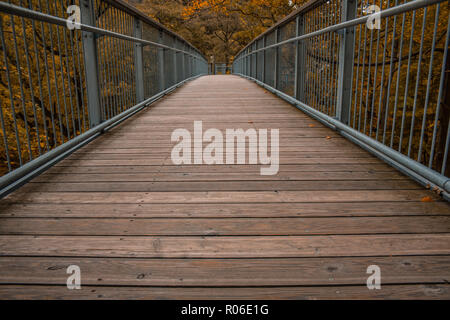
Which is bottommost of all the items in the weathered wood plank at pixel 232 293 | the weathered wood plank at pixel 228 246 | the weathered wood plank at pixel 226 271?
the weathered wood plank at pixel 232 293

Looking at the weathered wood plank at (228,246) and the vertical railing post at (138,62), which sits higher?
the vertical railing post at (138,62)

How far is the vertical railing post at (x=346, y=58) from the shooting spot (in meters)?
3.43

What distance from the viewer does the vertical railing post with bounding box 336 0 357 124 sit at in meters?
3.43

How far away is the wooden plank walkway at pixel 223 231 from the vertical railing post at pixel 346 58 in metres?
0.86

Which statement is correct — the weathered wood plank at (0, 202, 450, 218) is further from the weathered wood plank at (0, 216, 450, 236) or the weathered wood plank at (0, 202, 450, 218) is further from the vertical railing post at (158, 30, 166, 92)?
the vertical railing post at (158, 30, 166, 92)

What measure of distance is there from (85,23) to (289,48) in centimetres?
342

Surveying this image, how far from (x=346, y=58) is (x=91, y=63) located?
97.7 inches

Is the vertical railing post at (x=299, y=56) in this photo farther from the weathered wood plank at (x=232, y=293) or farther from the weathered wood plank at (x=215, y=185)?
the weathered wood plank at (x=232, y=293)

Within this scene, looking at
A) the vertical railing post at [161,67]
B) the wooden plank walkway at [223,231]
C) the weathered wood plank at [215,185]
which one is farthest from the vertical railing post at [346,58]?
the vertical railing post at [161,67]

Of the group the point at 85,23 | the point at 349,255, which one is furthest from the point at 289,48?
the point at 349,255

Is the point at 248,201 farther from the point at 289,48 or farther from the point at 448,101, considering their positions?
the point at 448,101

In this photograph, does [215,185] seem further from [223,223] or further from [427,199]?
[427,199]

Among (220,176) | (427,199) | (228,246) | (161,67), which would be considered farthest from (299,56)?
(228,246)

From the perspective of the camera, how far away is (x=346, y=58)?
3504 mm
